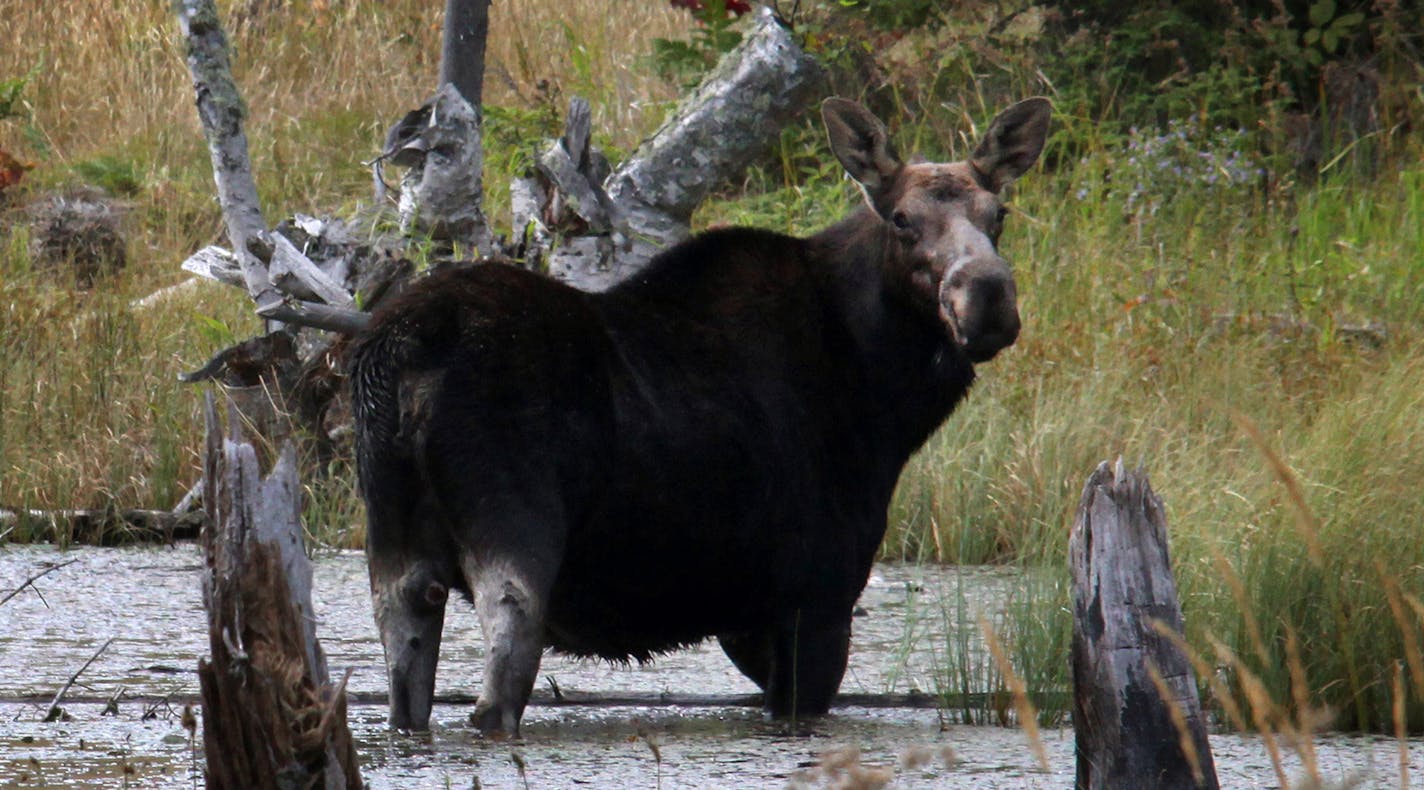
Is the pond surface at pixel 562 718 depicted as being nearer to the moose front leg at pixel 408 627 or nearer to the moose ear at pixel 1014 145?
the moose front leg at pixel 408 627

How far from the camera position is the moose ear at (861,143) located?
5.35 meters

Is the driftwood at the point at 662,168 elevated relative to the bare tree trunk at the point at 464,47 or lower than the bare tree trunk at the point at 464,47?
lower

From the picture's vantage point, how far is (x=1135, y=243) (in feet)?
31.8

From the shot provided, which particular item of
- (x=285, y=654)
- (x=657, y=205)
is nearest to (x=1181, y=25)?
(x=657, y=205)

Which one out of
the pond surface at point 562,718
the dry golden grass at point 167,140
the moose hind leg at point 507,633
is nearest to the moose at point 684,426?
the moose hind leg at point 507,633

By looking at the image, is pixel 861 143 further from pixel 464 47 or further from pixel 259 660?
pixel 464 47

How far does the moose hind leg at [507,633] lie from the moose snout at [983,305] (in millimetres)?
1241

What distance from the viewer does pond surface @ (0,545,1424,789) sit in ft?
13.6

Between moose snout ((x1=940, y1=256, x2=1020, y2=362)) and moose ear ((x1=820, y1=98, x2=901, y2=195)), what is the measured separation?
2.01 ft

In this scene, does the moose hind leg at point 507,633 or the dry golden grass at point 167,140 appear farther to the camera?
the dry golden grass at point 167,140

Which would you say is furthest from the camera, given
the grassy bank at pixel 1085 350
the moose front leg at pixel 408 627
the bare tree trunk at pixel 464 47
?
the bare tree trunk at pixel 464 47

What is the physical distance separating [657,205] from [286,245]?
148 centimetres

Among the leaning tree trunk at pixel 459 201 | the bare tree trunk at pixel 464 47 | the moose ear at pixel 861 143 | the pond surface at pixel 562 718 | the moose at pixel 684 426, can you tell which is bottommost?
the pond surface at pixel 562 718

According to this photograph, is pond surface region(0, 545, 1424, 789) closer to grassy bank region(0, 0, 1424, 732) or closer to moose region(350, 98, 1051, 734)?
moose region(350, 98, 1051, 734)
